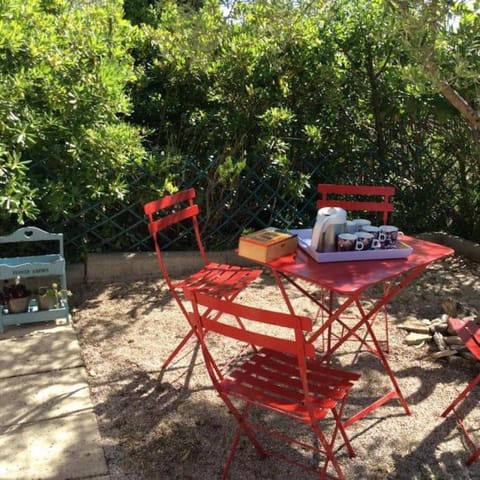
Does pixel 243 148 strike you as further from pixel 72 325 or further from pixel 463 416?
pixel 463 416

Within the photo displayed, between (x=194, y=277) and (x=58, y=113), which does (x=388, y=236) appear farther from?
(x=58, y=113)

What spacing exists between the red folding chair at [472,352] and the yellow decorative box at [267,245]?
965 mm

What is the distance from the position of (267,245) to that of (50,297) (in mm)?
2003

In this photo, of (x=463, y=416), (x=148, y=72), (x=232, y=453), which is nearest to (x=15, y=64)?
(x=148, y=72)

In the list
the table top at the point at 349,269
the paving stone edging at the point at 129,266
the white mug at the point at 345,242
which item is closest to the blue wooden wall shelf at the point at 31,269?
the paving stone edging at the point at 129,266

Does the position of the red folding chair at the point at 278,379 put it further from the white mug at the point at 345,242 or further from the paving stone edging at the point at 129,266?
the paving stone edging at the point at 129,266

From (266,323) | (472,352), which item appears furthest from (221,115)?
(266,323)

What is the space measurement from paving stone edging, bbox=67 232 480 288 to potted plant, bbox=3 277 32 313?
722 mm

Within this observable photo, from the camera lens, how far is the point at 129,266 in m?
5.26

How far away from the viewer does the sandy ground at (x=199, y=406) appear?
277 cm

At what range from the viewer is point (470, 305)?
488 cm

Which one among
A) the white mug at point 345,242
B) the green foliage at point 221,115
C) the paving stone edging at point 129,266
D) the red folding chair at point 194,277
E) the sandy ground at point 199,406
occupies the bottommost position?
the sandy ground at point 199,406

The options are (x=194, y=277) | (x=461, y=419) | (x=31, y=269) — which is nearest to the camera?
(x=461, y=419)

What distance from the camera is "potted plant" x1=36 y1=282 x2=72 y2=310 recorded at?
4.27 meters
